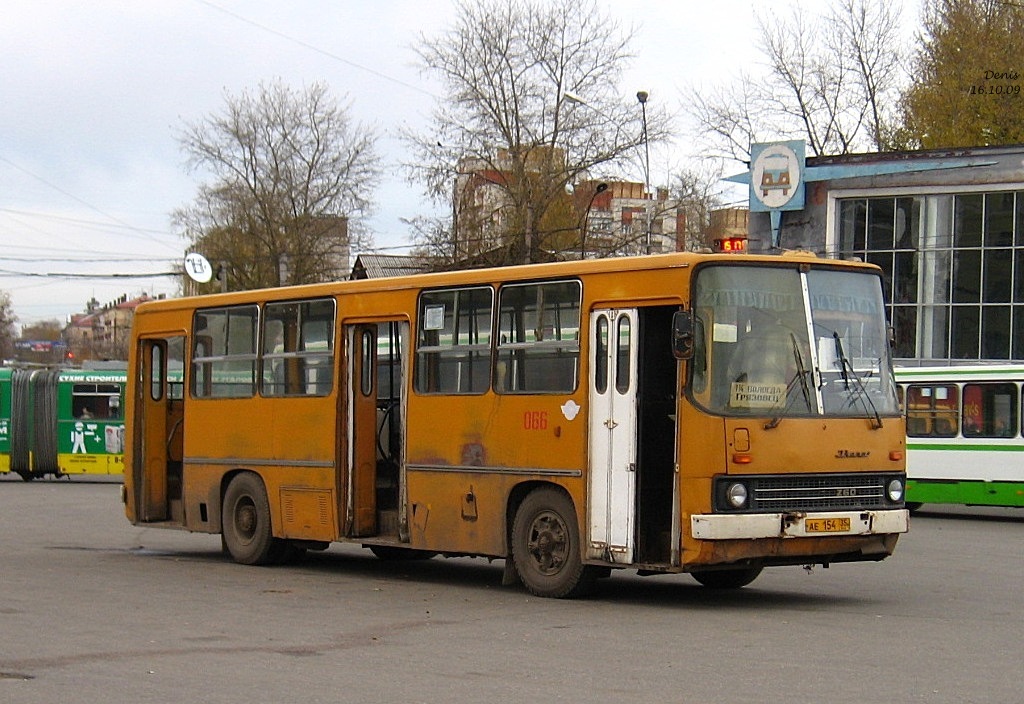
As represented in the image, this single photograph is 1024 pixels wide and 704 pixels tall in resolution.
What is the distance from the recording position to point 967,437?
27.4 metres

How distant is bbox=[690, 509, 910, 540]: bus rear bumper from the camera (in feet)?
39.8

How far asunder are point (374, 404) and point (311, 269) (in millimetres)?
60738

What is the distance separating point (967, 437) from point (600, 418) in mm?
15994

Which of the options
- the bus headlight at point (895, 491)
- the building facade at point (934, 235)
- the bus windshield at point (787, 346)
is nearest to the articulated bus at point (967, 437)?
the building facade at point (934, 235)

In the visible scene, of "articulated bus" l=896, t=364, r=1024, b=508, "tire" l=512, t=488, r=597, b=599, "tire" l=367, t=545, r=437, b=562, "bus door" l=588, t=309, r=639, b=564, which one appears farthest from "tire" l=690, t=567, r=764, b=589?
"articulated bus" l=896, t=364, r=1024, b=508

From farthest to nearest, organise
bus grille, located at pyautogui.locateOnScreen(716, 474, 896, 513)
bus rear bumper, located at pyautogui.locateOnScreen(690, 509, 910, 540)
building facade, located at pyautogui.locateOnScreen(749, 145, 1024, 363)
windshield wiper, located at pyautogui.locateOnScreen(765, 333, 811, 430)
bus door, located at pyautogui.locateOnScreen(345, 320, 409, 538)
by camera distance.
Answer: building facade, located at pyautogui.locateOnScreen(749, 145, 1024, 363) < bus door, located at pyautogui.locateOnScreen(345, 320, 409, 538) < windshield wiper, located at pyautogui.locateOnScreen(765, 333, 811, 430) < bus grille, located at pyautogui.locateOnScreen(716, 474, 896, 513) < bus rear bumper, located at pyautogui.locateOnScreen(690, 509, 910, 540)

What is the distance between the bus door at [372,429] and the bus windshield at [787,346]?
13.7 feet

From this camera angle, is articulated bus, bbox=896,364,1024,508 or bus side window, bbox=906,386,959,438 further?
bus side window, bbox=906,386,959,438

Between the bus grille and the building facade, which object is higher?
the building facade

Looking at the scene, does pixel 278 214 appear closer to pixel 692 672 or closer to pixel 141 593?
pixel 141 593

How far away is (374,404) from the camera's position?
52.0 ft

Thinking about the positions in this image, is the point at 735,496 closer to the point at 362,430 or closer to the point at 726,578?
the point at 726,578

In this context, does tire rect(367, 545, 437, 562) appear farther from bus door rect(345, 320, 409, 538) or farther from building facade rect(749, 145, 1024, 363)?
building facade rect(749, 145, 1024, 363)

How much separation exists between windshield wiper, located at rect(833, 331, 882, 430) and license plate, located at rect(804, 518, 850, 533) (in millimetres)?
868
